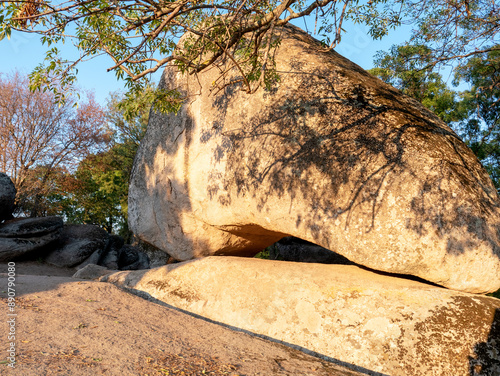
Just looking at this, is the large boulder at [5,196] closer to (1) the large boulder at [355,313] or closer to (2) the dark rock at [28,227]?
(2) the dark rock at [28,227]

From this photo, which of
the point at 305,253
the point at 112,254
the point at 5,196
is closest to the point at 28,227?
the point at 5,196

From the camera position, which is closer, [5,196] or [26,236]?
[26,236]

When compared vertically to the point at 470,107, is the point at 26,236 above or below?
below

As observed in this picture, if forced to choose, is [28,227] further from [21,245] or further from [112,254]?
[112,254]

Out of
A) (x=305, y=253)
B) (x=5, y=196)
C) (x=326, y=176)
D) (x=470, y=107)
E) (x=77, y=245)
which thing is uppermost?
(x=470, y=107)

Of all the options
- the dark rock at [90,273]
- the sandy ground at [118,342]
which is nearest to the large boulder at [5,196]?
the dark rock at [90,273]

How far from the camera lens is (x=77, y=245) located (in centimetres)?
1576

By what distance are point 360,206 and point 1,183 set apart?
1385cm

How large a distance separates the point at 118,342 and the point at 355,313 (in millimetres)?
3782

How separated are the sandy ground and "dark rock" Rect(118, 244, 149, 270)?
34.3 ft

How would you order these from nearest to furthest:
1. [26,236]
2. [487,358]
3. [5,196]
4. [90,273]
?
1. [487,358]
2. [90,273]
3. [26,236]
4. [5,196]

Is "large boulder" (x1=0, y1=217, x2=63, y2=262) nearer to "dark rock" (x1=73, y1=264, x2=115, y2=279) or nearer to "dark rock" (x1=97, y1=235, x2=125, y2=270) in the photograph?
"dark rock" (x1=97, y1=235, x2=125, y2=270)

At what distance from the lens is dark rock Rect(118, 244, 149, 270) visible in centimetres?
1722

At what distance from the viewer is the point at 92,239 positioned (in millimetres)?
16438
